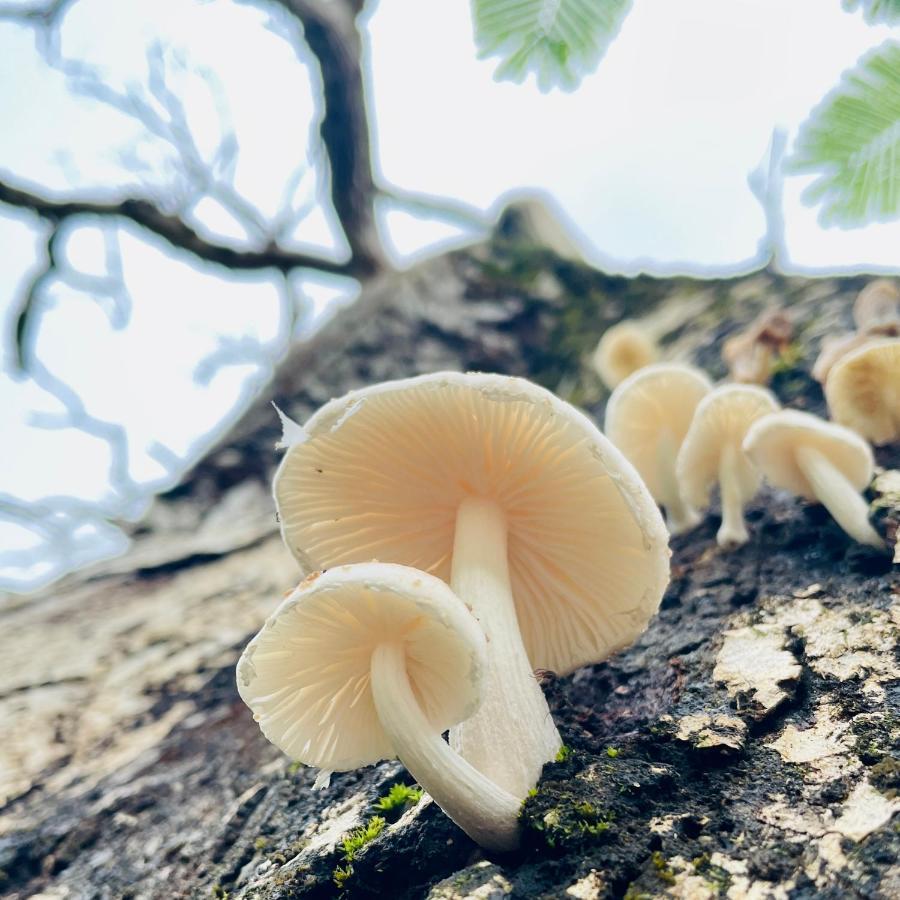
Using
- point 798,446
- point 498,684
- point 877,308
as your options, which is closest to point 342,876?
point 498,684

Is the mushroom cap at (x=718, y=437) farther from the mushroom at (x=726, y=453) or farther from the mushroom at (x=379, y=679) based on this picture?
the mushroom at (x=379, y=679)

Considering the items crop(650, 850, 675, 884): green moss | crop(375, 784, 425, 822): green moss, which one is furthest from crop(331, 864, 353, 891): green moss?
crop(650, 850, 675, 884): green moss

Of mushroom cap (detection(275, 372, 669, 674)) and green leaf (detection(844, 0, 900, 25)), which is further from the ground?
green leaf (detection(844, 0, 900, 25))

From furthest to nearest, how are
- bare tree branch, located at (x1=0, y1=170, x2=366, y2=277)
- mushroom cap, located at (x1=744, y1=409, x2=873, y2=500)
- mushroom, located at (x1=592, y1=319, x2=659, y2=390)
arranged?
bare tree branch, located at (x1=0, y1=170, x2=366, y2=277) → mushroom, located at (x1=592, y1=319, x2=659, y2=390) → mushroom cap, located at (x1=744, y1=409, x2=873, y2=500)

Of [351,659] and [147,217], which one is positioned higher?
[147,217]

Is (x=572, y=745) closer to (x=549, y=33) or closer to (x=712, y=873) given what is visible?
(x=712, y=873)

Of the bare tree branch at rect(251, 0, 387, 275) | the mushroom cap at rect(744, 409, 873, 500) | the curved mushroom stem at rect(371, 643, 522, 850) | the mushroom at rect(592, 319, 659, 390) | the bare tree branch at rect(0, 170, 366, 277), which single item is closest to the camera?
the curved mushroom stem at rect(371, 643, 522, 850)

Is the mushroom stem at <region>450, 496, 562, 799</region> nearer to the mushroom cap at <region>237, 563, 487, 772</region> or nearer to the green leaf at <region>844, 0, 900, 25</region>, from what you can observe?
the mushroom cap at <region>237, 563, 487, 772</region>
